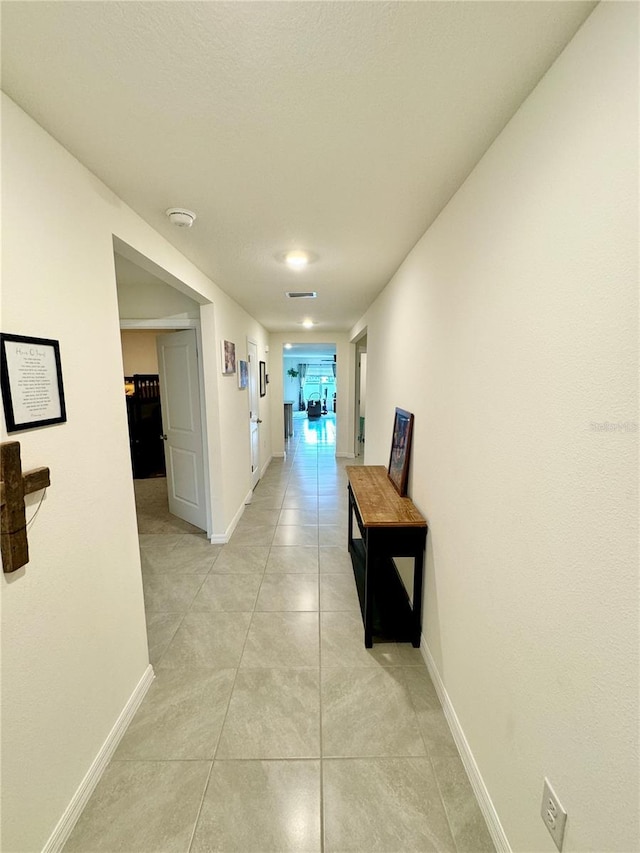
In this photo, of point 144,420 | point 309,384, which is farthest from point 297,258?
point 309,384

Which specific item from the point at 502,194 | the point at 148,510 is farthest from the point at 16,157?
the point at 148,510

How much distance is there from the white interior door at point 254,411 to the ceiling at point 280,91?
3.06 meters

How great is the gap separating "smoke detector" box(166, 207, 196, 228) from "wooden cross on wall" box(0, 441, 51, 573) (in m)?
1.27

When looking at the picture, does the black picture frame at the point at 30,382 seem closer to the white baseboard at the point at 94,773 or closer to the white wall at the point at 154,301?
the white baseboard at the point at 94,773

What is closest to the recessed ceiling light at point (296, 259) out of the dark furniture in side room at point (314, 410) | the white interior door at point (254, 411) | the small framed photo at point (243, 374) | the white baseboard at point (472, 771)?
the small framed photo at point (243, 374)

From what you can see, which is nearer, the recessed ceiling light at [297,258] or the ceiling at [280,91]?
the ceiling at [280,91]

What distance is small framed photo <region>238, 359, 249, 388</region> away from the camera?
154 inches

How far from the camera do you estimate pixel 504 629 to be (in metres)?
1.08

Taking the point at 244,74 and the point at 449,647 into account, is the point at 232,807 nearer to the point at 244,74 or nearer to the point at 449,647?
the point at 449,647

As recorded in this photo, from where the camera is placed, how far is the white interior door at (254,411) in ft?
15.3

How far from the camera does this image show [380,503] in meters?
2.16

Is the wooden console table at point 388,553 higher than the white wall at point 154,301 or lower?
lower

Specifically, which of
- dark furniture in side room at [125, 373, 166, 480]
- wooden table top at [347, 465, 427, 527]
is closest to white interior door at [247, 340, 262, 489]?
dark furniture in side room at [125, 373, 166, 480]

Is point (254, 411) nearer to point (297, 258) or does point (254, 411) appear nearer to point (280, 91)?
point (297, 258)
